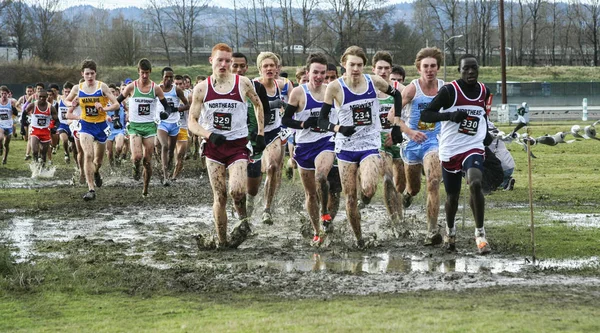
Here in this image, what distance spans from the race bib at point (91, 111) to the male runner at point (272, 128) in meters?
4.17

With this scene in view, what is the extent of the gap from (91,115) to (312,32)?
240 feet

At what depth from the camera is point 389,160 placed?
1164 centimetres

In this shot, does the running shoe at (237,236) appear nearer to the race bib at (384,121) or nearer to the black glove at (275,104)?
the black glove at (275,104)

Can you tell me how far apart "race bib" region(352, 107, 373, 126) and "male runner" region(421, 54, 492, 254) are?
63cm

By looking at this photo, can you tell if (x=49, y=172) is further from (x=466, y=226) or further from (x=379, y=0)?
(x=379, y=0)

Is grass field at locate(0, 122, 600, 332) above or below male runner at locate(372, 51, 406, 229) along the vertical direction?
below

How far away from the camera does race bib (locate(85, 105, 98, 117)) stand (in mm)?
15625

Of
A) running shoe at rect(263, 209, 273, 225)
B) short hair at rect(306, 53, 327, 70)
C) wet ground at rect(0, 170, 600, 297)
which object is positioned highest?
short hair at rect(306, 53, 327, 70)

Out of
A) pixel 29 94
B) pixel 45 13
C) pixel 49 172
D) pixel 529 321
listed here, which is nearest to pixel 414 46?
pixel 45 13

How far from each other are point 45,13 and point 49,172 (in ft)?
234

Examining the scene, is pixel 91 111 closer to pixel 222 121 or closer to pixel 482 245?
pixel 222 121

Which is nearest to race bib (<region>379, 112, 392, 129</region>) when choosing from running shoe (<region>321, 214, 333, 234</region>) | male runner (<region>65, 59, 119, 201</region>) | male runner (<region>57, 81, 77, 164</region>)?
running shoe (<region>321, 214, 333, 234</region>)

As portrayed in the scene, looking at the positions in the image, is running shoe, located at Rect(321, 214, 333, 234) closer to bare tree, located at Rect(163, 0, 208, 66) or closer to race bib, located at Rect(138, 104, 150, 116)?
race bib, located at Rect(138, 104, 150, 116)

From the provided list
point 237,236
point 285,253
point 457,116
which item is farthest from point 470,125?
point 237,236
